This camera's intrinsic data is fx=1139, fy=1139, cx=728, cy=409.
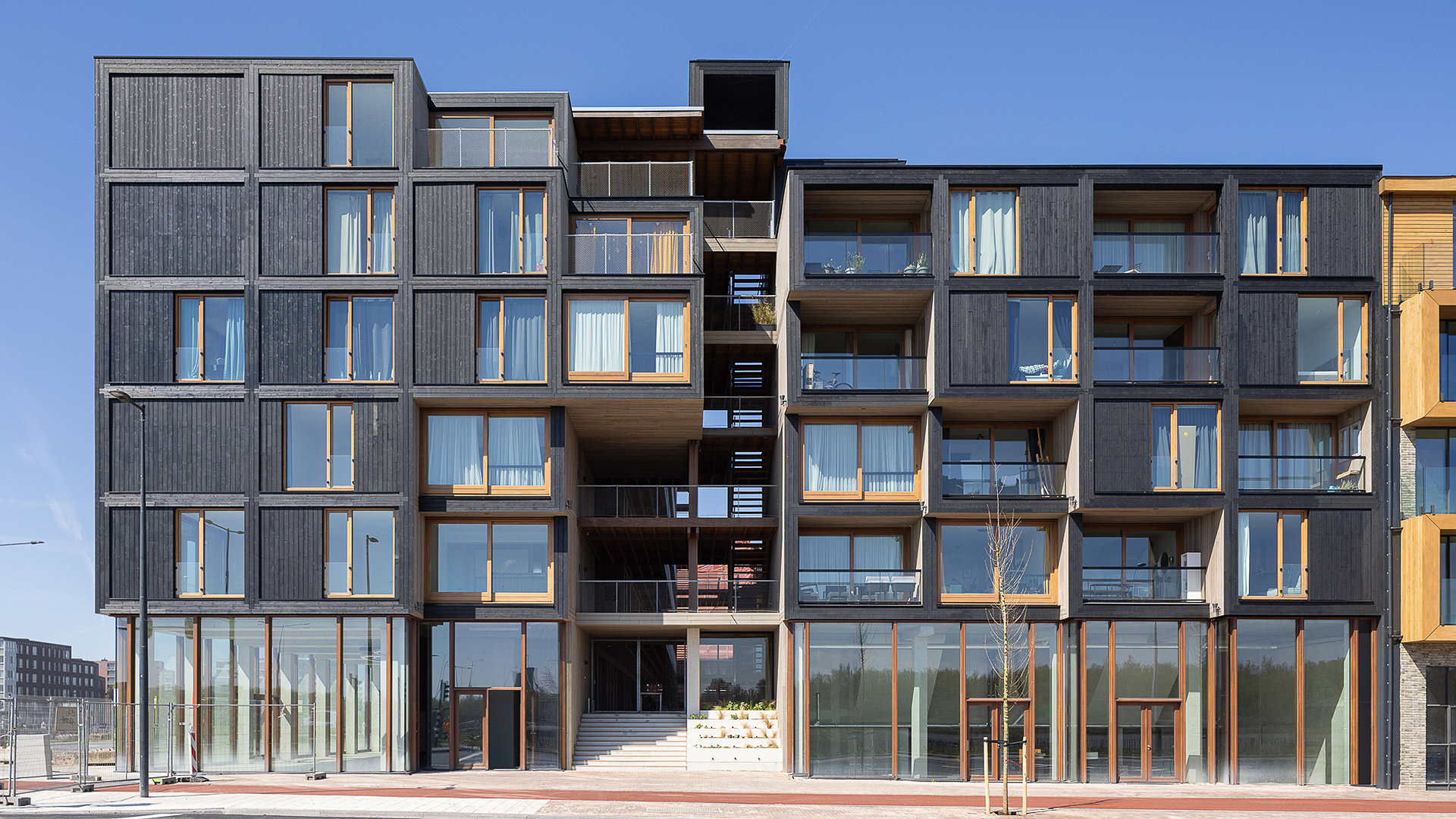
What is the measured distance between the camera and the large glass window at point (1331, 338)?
27.6 meters

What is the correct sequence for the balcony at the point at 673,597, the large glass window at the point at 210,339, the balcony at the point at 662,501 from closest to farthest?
the large glass window at the point at 210,339 → the balcony at the point at 673,597 → the balcony at the point at 662,501

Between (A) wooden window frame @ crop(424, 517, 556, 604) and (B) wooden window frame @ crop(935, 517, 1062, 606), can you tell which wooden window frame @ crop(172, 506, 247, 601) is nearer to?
(A) wooden window frame @ crop(424, 517, 556, 604)

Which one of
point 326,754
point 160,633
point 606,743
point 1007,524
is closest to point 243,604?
point 160,633

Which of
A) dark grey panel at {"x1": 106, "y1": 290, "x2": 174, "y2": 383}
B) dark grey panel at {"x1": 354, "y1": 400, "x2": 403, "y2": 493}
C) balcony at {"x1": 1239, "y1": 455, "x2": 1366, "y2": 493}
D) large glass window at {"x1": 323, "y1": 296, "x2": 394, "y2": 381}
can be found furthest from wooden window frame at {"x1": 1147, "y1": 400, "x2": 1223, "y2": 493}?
dark grey panel at {"x1": 106, "y1": 290, "x2": 174, "y2": 383}

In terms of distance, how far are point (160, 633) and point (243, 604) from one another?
2.25 meters

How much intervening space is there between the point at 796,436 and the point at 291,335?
41.8ft

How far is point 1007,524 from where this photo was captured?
2838 centimetres

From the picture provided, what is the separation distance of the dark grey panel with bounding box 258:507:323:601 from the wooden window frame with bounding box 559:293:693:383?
7195 mm

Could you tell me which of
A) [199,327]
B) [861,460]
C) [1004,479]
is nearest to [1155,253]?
[1004,479]

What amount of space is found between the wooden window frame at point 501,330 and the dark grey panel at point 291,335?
147 inches

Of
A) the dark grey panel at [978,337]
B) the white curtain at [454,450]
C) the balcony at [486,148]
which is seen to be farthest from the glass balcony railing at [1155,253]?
the white curtain at [454,450]

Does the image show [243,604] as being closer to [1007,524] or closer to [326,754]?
[326,754]

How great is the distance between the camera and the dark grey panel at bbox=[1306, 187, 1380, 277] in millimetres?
27688

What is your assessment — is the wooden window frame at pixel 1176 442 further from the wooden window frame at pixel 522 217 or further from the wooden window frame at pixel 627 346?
the wooden window frame at pixel 522 217
